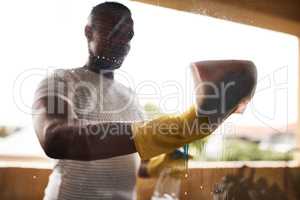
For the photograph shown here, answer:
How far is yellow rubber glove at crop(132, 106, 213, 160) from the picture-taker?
797mm

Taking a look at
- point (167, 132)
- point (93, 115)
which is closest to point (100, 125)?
point (93, 115)

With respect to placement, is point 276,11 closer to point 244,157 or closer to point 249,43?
point 249,43

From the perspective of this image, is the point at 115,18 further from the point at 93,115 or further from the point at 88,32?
the point at 93,115

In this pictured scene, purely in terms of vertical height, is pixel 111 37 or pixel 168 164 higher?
pixel 111 37

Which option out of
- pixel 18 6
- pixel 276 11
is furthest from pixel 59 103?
pixel 276 11

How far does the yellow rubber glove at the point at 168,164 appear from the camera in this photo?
85cm

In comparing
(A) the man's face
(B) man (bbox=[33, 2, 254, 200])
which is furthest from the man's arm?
(A) the man's face

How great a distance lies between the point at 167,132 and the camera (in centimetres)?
81

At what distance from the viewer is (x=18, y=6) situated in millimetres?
792

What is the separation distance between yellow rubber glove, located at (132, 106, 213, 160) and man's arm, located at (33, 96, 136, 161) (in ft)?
0.08

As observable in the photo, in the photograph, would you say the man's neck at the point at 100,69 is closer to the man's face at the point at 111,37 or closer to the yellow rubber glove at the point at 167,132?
the man's face at the point at 111,37

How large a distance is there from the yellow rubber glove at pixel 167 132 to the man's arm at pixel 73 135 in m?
0.02

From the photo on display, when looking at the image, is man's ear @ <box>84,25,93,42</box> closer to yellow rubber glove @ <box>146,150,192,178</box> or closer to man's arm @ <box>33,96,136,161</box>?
man's arm @ <box>33,96,136,161</box>

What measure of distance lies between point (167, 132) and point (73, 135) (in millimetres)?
199
